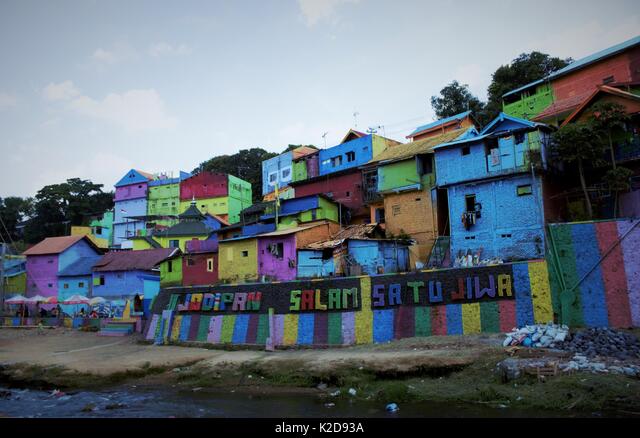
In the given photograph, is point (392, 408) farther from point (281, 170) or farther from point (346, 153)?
point (281, 170)

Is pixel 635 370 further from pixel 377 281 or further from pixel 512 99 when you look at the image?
pixel 512 99

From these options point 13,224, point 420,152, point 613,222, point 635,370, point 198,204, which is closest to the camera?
point 635,370

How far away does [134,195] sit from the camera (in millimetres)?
74000

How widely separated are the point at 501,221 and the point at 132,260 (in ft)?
130

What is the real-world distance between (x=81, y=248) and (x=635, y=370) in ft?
189

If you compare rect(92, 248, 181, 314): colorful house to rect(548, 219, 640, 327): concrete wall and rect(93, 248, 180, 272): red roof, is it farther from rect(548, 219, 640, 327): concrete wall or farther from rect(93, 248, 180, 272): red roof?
rect(548, 219, 640, 327): concrete wall

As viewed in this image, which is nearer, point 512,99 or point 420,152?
point 420,152

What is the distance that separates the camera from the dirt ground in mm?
20000

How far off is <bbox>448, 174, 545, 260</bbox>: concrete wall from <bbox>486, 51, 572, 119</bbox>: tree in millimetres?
22900

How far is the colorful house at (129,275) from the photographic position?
50.0 metres

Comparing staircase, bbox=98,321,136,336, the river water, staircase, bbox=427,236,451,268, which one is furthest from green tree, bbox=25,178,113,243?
staircase, bbox=427,236,451,268

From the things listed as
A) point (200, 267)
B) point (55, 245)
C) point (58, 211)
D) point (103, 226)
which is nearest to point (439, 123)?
point (200, 267)

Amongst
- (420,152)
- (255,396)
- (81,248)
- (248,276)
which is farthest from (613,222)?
(81,248)

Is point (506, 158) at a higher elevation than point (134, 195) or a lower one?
lower
